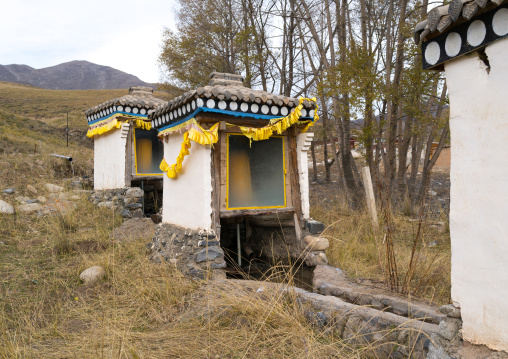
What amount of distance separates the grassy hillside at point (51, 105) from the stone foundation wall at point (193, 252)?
23.1m

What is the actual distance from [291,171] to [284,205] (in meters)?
0.62

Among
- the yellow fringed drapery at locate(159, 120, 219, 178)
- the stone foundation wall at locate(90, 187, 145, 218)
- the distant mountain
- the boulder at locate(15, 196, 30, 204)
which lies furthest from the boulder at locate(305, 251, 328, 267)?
the distant mountain

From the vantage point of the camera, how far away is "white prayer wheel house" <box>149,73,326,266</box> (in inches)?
242

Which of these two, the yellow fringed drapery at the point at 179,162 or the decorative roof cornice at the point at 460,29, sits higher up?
the decorative roof cornice at the point at 460,29

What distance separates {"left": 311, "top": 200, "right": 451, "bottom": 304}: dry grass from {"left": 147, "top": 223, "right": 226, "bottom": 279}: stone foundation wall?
188cm

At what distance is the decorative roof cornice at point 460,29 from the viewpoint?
2533 millimetres

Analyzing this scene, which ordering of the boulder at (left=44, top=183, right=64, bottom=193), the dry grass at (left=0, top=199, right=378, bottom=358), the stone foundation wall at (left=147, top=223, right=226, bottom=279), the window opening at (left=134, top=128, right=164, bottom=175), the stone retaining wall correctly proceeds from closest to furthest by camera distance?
1. the stone retaining wall
2. the dry grass at (left=0, top=199, right=378, bottom=358)
3. the stone foundation wall at (left=147, top=223, right=226, bottom=279)
4. the window opening at (left=134, top=128, right=164, bottom=175)
5. the boulder at (left=44, top=183, right=64, bottom=193)

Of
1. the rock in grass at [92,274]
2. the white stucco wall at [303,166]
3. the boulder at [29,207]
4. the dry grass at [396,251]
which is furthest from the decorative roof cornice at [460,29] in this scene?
the boulder at [29,207]

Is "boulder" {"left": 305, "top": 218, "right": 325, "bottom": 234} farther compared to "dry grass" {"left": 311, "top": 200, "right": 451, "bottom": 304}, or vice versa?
"boulder" {"left": 305, "top": 218, "right": 325, "bottom": 234}

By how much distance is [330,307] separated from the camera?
410 cm

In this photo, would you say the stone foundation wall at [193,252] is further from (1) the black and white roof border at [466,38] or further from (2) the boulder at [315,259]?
(1) the black and white roof border at [466,38]

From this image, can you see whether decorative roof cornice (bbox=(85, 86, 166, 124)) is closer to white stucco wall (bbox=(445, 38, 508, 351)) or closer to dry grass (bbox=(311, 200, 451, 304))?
dry grass (bbox=(311, 200, 451, 304))

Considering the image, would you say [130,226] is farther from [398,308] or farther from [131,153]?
[398,308]

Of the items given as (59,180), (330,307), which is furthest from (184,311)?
(59,180)
